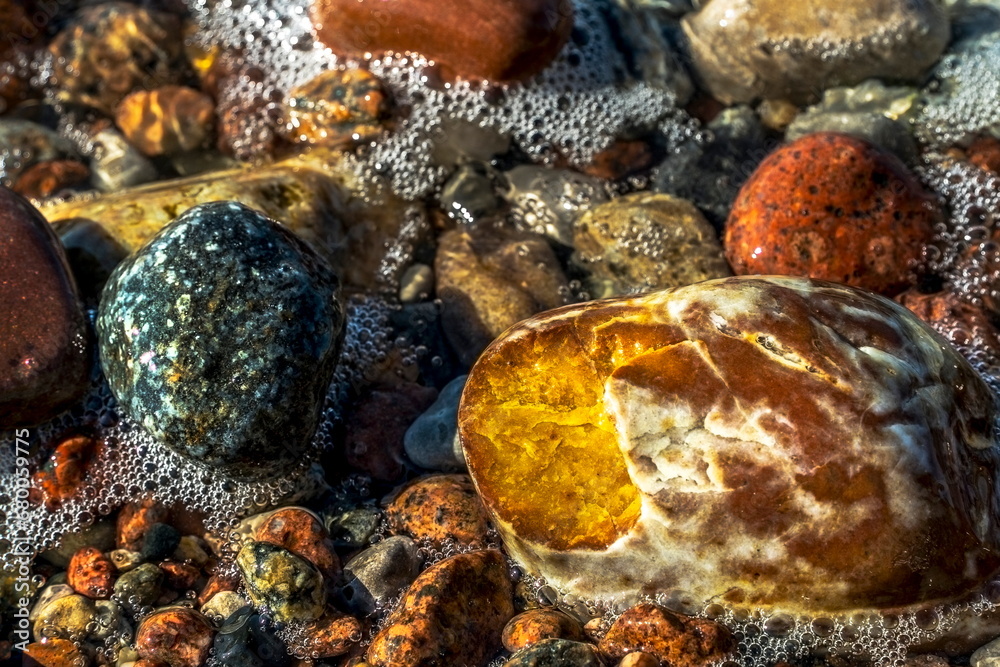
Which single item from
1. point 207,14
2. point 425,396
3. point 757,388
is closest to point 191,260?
point 425,396

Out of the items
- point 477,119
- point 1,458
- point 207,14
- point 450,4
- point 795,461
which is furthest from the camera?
point 207,14

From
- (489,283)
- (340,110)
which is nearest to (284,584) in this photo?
(489,283)

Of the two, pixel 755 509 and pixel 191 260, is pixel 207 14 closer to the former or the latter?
pixel 191 260

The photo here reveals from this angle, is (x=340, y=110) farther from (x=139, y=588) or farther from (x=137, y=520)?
(x=139, y=588)

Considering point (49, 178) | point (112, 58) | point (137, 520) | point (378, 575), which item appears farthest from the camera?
point (112, 58)

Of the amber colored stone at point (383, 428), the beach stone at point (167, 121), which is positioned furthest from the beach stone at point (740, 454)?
the beach stone at point (167, 121)

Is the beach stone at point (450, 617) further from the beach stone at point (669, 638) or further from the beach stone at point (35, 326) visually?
the beach stone at point (35, 326)
